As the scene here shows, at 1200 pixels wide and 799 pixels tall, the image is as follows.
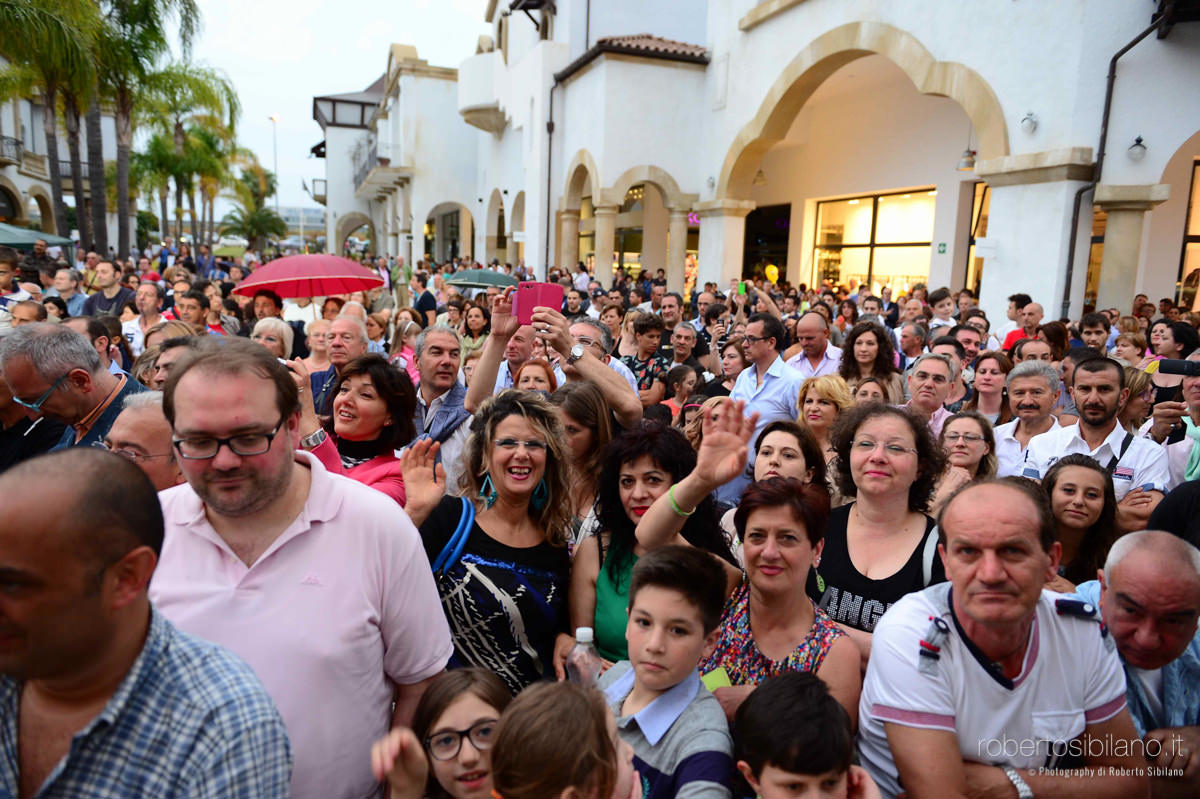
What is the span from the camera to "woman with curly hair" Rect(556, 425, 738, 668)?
273 centimetres

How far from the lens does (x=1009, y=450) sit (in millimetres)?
4898

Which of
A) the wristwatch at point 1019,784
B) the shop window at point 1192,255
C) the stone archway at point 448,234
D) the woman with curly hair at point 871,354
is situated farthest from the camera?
the stone archway at point 448,234

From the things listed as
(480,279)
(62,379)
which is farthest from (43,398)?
(480,279)

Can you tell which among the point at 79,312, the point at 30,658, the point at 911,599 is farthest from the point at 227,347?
the point at 79,312

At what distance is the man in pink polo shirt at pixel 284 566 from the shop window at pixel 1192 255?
1717cm

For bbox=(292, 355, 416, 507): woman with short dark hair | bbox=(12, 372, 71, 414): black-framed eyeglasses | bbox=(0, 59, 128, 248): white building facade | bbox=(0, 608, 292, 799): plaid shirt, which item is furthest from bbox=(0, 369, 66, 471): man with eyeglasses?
bbox=(0, 59, 128, 248): white building facade

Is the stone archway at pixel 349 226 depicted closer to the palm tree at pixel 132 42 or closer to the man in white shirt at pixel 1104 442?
the palm tree at pixel 132 42

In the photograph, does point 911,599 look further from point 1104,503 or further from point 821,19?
point 821,19

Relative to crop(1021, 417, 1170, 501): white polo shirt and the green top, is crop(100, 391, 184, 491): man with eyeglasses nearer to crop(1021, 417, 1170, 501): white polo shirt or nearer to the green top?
the green top

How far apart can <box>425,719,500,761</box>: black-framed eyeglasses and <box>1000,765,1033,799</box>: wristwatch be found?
1.49m

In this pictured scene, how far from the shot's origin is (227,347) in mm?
1969

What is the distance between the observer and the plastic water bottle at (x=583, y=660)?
7.93 ft

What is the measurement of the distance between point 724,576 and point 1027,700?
3.08ft

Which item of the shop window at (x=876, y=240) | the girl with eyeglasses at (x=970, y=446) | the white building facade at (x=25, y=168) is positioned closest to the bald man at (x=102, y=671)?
the girl with eyeglasses at (x=970, y=446)
